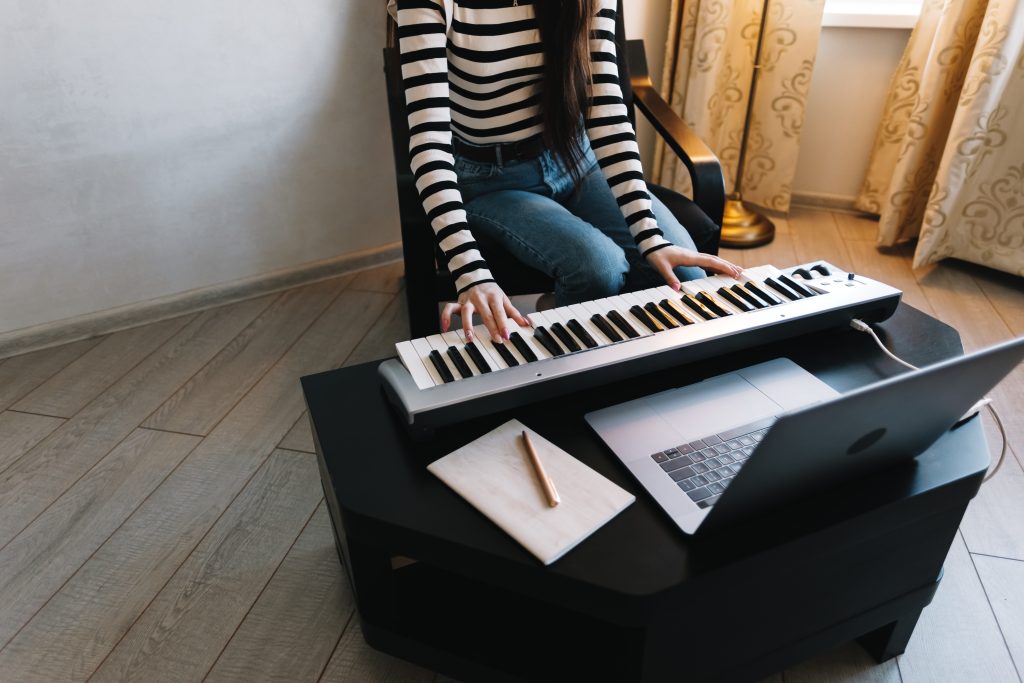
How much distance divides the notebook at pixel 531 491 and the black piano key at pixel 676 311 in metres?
0.30

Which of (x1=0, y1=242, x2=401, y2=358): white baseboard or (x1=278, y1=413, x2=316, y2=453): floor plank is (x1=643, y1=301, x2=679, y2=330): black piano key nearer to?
(x1=278, y1=413, x2=316, y2=453): floor plank

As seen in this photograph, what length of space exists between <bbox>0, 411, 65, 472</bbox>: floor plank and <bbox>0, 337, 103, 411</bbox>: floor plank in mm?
71

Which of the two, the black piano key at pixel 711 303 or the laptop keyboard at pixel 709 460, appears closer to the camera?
the laptop keyboard at pixel 709 460

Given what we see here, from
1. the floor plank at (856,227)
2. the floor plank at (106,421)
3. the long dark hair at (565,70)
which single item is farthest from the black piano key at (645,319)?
the floor plank at (856,227)

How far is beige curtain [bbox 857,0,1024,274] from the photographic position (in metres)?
1.95

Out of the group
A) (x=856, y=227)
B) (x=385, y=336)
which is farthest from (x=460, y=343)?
(x=856, y=227)

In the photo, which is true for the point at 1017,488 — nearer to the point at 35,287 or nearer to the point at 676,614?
the point at 676,614

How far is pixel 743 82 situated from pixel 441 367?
197 centimetres

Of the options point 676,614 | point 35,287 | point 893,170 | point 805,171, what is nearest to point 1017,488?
point 676,614

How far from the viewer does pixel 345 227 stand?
223cm

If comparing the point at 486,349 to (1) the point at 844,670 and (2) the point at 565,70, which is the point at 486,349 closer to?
(2) the point at 565,70

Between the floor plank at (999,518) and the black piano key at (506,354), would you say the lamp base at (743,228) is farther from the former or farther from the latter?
the black piano key at (506,354)

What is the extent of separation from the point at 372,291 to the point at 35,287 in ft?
2.88

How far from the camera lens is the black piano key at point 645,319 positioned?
1.03 m
